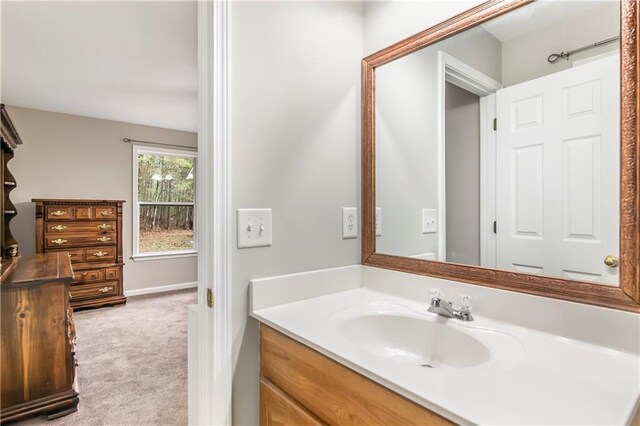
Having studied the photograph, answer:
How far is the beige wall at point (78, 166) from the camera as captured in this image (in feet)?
12.1

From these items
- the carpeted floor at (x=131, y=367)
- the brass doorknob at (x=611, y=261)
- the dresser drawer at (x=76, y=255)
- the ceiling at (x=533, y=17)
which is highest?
the ceiling at (x=533, y=17)

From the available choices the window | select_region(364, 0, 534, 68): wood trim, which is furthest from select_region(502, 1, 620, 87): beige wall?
the window

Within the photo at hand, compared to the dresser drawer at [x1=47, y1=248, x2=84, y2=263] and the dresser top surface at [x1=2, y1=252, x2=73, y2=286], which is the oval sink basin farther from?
the dresser drawer at [x1=47, y1=248, x2=84, y2=263]

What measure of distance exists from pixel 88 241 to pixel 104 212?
14.6 inches

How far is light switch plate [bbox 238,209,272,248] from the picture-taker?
1047 mm

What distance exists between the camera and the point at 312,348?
32.7 inches

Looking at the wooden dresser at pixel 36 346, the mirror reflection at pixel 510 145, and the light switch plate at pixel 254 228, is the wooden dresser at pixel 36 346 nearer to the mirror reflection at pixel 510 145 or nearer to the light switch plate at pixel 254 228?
the light switch plate at pixel 254 228

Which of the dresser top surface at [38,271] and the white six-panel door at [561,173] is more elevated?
the white six-panel door at [561,173]

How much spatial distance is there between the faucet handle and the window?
4542 millimetres

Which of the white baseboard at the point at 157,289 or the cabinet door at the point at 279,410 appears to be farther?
the white baseboard at the point at 157,289

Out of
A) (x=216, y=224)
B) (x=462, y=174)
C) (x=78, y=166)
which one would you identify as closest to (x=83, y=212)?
(x=78, y=166)

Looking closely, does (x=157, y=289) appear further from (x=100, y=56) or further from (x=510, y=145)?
(x=510, y=145)

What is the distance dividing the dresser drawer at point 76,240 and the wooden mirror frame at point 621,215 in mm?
3743

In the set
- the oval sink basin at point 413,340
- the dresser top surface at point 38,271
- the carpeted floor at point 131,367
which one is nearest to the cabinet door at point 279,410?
the oval sink basin at point 413,340
